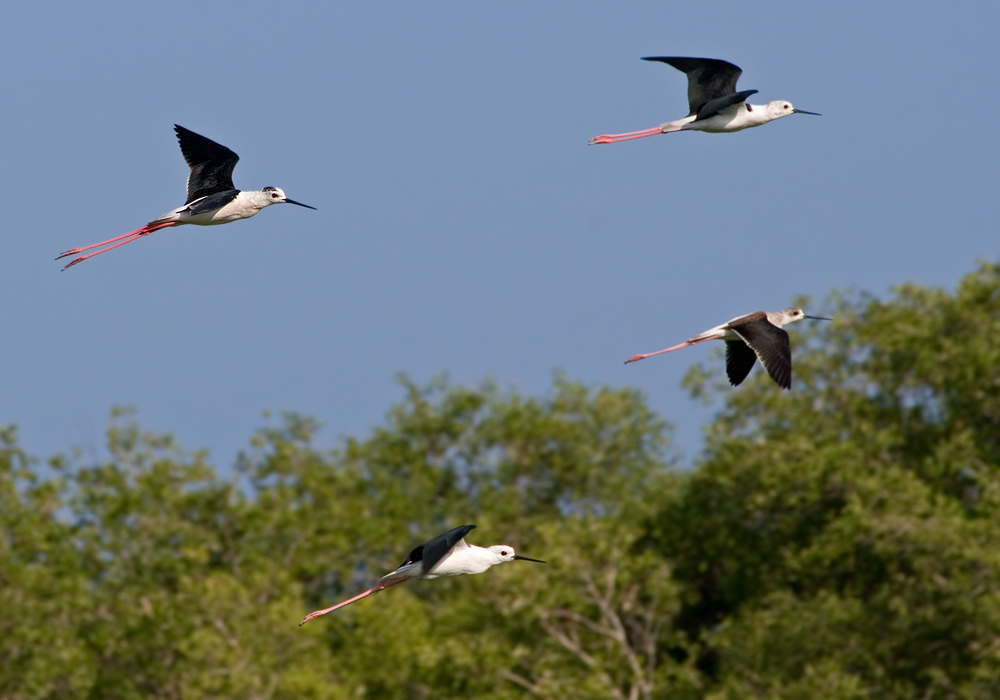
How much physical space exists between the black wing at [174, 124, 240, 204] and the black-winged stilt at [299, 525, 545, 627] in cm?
348

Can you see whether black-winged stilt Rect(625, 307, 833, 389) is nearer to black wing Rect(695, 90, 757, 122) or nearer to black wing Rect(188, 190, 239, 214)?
black wing Rect(695, 90, 757, 122)

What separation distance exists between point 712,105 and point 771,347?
7.03 ft

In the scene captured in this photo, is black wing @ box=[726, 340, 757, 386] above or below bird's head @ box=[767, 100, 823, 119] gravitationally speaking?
below

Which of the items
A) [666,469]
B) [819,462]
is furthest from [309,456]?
[819,462]

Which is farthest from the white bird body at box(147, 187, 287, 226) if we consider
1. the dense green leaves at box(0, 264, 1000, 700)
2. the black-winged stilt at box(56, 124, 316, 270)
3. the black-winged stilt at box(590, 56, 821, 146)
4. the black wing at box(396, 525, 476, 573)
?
the dense green leaves at box(0, 264, 1000, 700)

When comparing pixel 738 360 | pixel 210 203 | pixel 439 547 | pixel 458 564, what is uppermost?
pixel 210 203

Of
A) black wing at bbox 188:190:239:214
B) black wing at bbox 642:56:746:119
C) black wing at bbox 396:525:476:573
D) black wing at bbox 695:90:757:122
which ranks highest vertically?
black wing at bbox 642:56:746:119

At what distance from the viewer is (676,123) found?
1398cm

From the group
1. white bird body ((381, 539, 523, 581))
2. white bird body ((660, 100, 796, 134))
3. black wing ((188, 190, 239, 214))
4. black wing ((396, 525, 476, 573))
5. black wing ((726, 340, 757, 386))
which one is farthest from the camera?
white bird body ((660, 100, 796, 134))

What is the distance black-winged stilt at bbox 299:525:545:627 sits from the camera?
11086 millimetres

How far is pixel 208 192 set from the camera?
1339 cm

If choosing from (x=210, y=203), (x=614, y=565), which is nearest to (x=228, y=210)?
(x=210, y=203)

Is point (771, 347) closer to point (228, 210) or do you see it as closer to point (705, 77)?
point (705, 77)

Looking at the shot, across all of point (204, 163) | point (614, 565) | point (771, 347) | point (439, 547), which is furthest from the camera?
point (614, 565)
